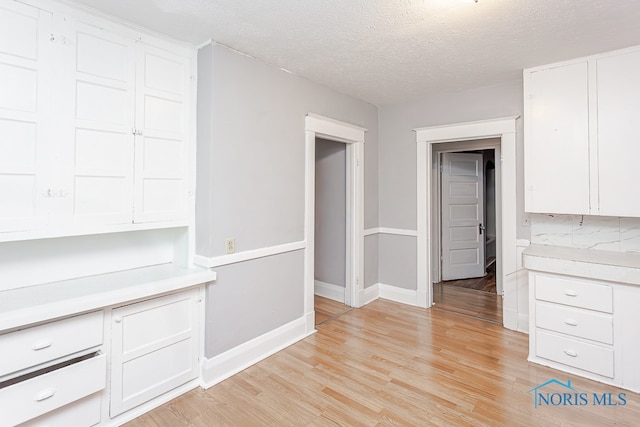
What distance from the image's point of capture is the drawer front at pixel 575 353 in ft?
7.71

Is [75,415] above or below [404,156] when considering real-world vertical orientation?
below

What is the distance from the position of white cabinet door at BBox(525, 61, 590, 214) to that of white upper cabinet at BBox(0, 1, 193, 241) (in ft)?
9.85

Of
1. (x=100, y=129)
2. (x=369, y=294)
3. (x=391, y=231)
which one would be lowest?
(x=369, y=294)

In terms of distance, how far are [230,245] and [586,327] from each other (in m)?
2.82

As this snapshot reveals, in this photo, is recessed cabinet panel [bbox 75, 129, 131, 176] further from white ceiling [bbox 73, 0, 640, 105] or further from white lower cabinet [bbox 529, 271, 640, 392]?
white lower cabinet [bbox 529, 271, 640, 392]

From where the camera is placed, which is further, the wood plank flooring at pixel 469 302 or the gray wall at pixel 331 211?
the gray wall at pixel 331 211

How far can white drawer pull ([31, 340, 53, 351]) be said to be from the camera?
163cm

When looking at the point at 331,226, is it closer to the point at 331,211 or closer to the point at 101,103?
the point at 331,211

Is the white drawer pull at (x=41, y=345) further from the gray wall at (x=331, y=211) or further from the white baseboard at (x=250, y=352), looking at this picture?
the gray wall at (x=331, y=211)

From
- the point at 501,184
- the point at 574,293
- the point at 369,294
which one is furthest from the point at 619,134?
the point at 369,294

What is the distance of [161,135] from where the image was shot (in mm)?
2312

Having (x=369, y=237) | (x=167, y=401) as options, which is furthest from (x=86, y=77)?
(x=369, y=237)

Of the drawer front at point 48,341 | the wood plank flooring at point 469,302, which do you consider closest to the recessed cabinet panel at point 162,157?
the drawer front at point 48,341

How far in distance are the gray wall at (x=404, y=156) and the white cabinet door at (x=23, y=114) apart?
3.43m
